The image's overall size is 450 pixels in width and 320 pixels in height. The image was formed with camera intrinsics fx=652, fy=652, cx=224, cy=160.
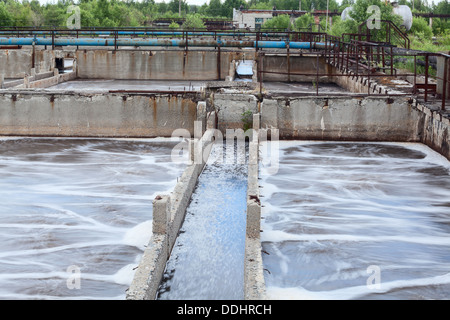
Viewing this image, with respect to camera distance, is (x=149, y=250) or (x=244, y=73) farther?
(x=244, y=73)

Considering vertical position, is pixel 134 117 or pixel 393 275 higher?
pixel 134 117

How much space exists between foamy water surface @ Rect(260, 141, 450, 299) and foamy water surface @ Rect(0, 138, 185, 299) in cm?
234

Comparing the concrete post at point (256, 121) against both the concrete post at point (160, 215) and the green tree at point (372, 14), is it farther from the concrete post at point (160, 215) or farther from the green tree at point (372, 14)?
the green tree at point (372, 14)

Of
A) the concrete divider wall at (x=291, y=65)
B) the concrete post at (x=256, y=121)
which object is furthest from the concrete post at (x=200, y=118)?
the concrete divider wall at (x=291, y=65)

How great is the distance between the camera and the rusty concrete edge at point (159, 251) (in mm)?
7969

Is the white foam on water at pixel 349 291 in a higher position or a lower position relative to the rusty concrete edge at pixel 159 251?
lower

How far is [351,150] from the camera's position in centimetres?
1692

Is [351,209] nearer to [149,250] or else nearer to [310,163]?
[310,163]

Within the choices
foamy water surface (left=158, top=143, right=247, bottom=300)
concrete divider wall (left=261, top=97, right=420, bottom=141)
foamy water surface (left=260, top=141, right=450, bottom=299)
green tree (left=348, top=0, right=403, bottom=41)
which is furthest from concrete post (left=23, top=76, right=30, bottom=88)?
green tree (left=348, top=0, right=403, bottom=41)

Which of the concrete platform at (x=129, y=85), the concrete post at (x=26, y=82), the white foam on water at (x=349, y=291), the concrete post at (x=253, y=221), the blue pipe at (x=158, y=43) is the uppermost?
the blue pipe at (x=158, y=43)

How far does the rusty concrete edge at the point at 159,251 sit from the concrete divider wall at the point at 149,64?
14.4 m

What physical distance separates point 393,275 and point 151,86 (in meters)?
16.4

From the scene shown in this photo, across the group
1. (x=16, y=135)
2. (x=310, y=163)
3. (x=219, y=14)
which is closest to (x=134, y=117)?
(x=16, y=135)

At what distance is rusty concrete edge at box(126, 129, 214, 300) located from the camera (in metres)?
7.97
